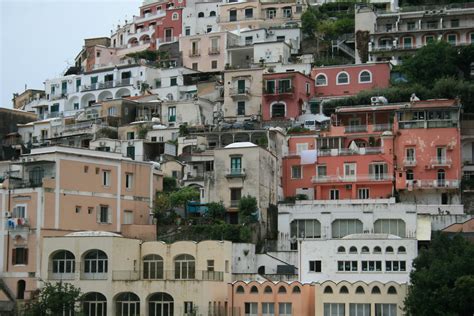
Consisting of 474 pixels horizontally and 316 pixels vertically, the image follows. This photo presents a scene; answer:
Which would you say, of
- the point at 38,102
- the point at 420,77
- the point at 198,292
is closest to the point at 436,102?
the point at 420,77

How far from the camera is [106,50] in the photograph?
12106 centimetres

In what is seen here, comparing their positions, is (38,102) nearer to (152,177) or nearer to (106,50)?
(106,50)

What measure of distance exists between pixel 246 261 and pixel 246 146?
10339mm

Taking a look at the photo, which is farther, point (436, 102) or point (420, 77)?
point (420, 77)

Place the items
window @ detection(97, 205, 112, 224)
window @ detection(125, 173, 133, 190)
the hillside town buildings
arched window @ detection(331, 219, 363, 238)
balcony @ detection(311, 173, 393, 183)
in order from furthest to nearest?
1. balcony @ detection(311, 173, 393, 183)
2. window @ detection(125, 173, 133, 190)
3. window @ detection(97, 205, 112, 224)
4. arched window @ detection(331, 219, 363, 238)
5. the hillside town buildings

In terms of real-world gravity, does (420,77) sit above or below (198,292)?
above

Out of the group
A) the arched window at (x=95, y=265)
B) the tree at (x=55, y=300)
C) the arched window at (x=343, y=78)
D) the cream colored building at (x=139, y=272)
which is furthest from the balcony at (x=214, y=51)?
the tree at (x=55, y=300)

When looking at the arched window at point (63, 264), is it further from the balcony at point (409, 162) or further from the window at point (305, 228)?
the balcony at point (409, 162)

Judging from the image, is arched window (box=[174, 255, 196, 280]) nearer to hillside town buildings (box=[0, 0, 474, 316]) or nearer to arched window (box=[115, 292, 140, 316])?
hillside town buildings (box=[0, 0, 474, 316])

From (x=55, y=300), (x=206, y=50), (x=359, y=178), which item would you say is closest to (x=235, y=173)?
(x=359, y=178)

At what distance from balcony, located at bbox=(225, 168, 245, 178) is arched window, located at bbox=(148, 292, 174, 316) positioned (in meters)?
13.4

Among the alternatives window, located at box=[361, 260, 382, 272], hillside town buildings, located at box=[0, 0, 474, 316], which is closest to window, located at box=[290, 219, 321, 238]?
hillside town buildings, located at box=[0, 0, 474, 316]

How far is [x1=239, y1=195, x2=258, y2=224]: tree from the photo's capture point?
67125mm

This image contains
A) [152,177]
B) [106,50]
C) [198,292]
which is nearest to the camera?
[198,292]
